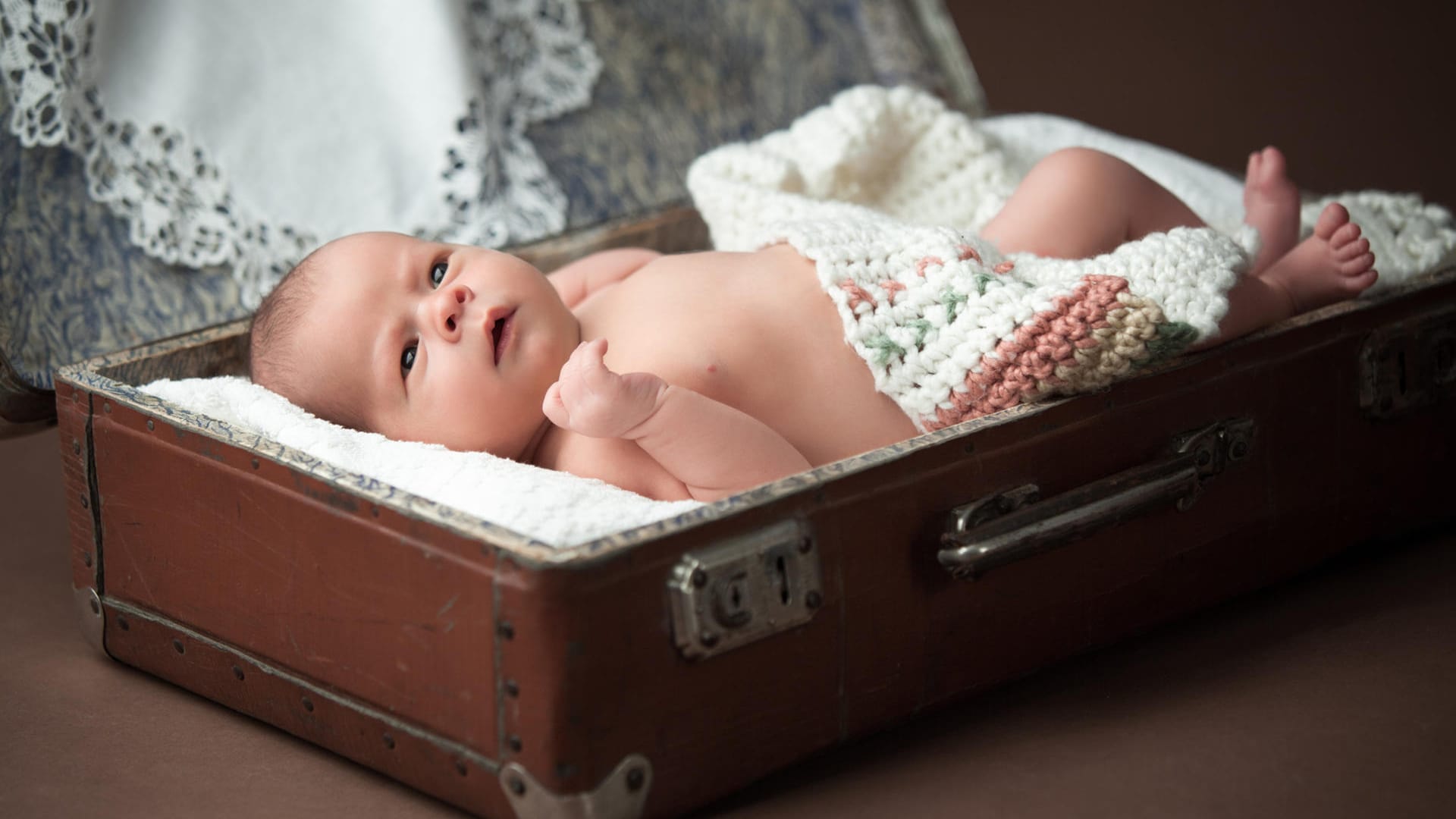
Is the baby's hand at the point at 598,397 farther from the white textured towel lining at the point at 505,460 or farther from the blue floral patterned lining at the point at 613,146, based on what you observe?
the blue floral patterned lining at the point at 613,146

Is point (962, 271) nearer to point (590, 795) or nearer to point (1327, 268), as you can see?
point (1327, 268)

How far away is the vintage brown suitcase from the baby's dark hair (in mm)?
137

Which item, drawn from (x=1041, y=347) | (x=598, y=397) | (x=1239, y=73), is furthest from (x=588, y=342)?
(x=1239, y=73)

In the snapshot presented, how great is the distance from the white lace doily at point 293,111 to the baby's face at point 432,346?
534 mm

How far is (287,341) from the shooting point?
1.47 metres

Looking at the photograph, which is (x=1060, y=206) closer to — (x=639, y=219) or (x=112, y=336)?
(x=639, y=219)

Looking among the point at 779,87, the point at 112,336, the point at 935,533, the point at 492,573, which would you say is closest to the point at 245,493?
the point at 492,573

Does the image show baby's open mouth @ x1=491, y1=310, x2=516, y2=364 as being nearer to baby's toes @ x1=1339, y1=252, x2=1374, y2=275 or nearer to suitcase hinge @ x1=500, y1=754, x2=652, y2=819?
suitcase hinge @ x1=500, y1=754, x2=652, y2=819

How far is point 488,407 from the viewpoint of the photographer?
1416 millimetres

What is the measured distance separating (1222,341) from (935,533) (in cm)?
37

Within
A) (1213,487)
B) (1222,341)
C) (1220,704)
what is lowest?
(1220,704)

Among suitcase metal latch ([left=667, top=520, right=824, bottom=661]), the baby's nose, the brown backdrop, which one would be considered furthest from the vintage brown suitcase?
the brown backdrop

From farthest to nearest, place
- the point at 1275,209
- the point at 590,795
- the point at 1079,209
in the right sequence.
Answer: the point at 1275,209 < the point at 1079,209 < the point at 590,795

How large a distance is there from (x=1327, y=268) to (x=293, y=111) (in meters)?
1.25
